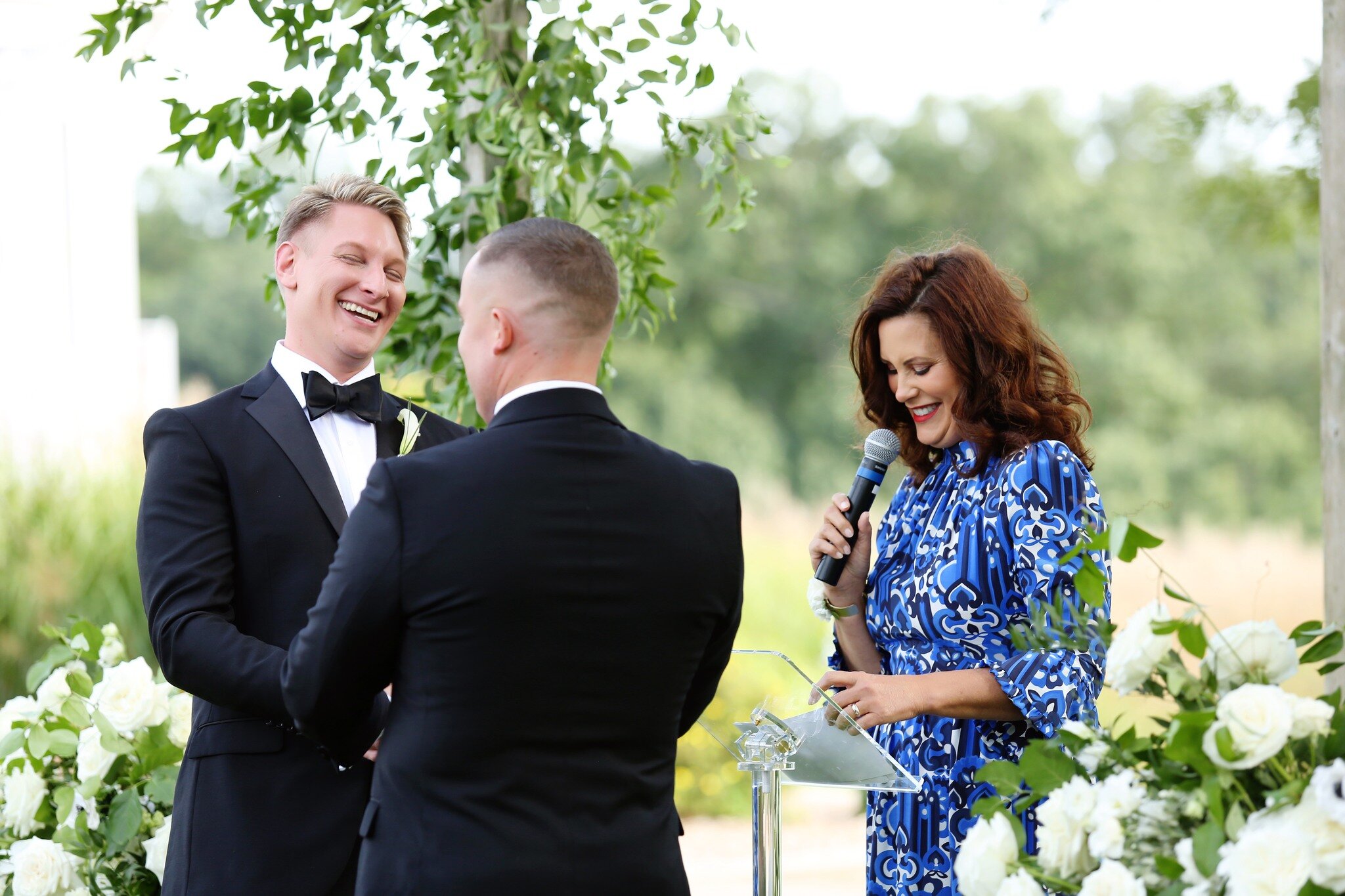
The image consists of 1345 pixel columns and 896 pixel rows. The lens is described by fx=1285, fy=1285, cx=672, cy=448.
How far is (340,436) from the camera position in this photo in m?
2.41

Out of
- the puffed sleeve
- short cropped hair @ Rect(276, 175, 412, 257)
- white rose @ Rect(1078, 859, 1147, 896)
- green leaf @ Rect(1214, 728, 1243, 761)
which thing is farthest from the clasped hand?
short cropped hair @ Rect(276, 175, 412, 257)

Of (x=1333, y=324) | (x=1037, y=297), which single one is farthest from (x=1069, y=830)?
(x=1037, y=297)

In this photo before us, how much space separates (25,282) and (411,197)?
4.36 m

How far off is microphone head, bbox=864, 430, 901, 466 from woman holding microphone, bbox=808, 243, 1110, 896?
6 centimetres

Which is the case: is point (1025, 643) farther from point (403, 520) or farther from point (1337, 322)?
point (1337, 322)

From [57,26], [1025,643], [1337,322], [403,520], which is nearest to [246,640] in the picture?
[403,520]

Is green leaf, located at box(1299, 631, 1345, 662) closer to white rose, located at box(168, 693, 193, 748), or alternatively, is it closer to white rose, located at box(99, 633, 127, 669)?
white rose, located at box(168, 693, 193, 748)

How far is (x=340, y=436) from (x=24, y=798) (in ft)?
3.83

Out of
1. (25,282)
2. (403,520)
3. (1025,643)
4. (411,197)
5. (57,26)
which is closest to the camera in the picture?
(403,520)

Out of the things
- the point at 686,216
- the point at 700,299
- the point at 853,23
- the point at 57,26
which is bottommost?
the point at 57,26

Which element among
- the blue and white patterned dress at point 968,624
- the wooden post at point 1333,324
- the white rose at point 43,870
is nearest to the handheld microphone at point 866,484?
the blue and white patterned dress at point 968,624

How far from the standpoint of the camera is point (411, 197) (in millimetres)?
3109

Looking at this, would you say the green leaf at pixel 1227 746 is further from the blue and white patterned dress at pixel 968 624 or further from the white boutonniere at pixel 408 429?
the white boutonniere at pixel 408 429

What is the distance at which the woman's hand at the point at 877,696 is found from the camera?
87.3 inches
